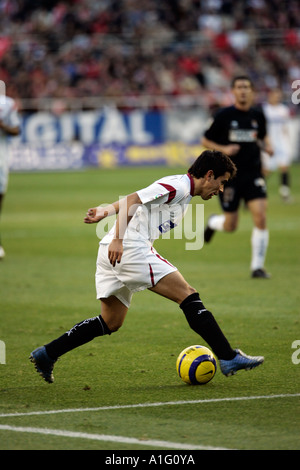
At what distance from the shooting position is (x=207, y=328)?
6.18 m

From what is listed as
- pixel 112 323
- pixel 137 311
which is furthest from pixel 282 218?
pixel 112 323

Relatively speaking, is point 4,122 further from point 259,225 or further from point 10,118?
point 259,225

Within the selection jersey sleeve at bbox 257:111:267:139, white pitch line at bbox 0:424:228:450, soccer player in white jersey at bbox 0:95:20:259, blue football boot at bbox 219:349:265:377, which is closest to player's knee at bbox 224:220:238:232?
jersey sleeve at bbox 257:111:267:139

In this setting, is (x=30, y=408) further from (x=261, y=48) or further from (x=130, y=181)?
(x=261, y=48)

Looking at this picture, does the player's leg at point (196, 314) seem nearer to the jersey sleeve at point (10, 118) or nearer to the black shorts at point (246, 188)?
the black shorts at point (246, 188)

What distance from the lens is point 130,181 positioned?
27031 millimetres

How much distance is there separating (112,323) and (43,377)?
642 millimetres

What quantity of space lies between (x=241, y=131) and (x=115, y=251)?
19.7ft

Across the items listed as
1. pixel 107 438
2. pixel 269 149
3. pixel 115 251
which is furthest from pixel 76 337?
pixel 269 149

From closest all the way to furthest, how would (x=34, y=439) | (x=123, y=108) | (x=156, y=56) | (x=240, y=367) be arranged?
1. (x=34, y=439)
2. (x=240, y=367)
3. (x=123, y=108)
4. (x=156, y=56)

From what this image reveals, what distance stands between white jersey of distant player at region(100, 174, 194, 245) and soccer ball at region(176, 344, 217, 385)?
0.91 meters

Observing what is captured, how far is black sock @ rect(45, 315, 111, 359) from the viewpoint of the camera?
6391 millimetres

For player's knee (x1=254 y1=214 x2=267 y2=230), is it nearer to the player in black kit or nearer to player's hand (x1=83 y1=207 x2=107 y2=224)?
the player in black kit

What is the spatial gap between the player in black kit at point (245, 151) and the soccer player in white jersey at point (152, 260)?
201 inches
